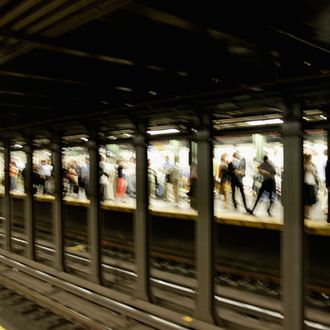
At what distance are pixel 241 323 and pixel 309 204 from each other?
94.4 inches

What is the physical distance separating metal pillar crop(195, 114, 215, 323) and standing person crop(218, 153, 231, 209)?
408 centimetres

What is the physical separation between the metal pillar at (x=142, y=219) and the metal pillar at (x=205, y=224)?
82 cm

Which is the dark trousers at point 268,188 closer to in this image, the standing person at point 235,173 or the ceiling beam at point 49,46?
the standing person at point 235,173

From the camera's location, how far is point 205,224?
4.04m

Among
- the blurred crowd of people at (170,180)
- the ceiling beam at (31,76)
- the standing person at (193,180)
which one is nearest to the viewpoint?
the ceiling beam at (31,76)

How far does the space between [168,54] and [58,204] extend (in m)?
3.64

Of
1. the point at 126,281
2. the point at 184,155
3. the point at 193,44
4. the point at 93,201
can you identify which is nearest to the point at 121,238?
the point at 184,155

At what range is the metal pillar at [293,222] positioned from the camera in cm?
332

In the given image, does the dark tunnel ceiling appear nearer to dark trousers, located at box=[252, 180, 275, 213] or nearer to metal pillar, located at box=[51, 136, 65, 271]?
metal pillar, located at box=[51, 136, 65, 271]

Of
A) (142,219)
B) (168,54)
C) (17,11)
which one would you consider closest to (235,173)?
(142,219)

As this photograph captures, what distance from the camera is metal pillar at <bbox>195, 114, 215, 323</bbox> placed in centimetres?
400

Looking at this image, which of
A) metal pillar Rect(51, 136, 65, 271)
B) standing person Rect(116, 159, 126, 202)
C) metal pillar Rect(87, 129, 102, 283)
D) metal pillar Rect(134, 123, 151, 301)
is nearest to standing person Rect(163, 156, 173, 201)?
standing person Rect(116, 159, 126, 202)

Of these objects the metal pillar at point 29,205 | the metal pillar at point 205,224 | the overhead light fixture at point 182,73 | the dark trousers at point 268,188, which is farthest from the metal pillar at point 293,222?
the metal pillar at point 29,205

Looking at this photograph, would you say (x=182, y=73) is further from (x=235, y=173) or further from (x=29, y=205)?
(x=235, y=173)
